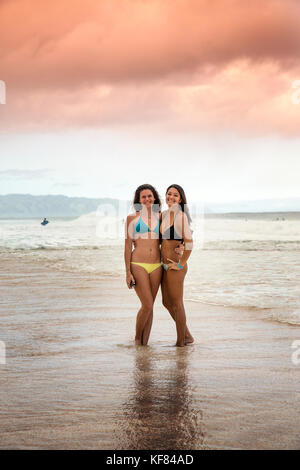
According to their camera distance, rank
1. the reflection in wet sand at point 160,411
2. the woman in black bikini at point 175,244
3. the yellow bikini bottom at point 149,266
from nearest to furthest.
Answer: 1. the reflection in wet sand at point 160,411
2. the woman in black bikini at point 175,244
3. the yellow bikini bottom at point 149,266

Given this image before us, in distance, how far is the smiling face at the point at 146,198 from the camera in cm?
625

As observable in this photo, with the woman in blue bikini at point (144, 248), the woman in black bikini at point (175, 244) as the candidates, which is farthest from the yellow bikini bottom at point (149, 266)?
the woman in black bikini at point (175, 244)

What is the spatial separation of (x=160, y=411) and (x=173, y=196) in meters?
2.83

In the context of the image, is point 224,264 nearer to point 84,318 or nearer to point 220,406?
point 84,318

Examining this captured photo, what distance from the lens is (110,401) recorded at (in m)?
4.28

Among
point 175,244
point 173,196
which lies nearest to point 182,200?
point 173,196

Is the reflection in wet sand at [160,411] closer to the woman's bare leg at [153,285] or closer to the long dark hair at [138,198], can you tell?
the woman's bare leg at [153,285]

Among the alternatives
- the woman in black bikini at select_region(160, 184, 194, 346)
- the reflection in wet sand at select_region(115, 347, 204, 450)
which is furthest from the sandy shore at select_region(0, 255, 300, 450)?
the woman in black bikini at select_region(160, 184, 194, 346)

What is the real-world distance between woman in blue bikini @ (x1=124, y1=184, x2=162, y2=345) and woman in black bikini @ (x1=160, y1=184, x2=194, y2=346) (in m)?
0.11

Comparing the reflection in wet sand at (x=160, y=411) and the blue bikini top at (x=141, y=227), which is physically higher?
the blue bikini top at (x=141, y=227)

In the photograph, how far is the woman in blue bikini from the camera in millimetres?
6242

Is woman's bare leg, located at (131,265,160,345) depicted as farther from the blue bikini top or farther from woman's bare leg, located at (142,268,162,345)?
the blue bikini top

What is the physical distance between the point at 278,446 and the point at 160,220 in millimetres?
3369

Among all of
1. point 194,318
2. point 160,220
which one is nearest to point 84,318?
point 194,318
